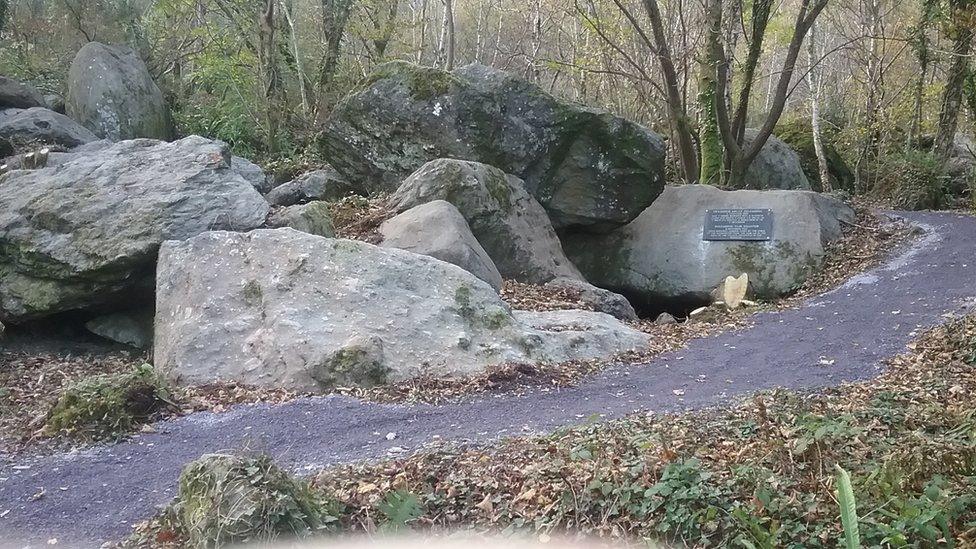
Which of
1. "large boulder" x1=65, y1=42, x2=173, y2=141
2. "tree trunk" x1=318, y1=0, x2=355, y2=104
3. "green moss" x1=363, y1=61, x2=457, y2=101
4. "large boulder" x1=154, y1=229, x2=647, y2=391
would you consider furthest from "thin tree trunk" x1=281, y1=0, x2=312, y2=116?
"large boulder" x1=154, y1=229, x2=647, y2=391

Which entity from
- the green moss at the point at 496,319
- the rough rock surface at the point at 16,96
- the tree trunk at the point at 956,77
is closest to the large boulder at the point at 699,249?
the tree trunk at the point at 956,77

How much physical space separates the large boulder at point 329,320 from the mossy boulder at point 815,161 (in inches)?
521

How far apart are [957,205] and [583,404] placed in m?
13.6

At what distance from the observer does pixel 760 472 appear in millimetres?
3801

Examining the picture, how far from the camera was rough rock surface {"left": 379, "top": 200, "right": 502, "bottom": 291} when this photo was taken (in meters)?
9.44

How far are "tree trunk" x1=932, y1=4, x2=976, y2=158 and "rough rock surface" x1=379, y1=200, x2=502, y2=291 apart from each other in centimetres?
976

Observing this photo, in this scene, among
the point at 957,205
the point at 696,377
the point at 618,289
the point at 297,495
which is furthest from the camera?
the point at 957,205

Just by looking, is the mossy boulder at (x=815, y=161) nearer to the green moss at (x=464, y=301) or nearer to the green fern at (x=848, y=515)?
the green moss at (x=464, y=301)

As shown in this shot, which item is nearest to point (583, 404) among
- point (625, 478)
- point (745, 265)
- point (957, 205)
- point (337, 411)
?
point (337, 411)

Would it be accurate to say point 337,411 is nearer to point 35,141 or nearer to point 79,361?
point 79,361

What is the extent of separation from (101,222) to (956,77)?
51.1 feet

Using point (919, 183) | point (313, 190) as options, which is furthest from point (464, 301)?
point (919, 183)

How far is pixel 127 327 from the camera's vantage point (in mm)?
9273

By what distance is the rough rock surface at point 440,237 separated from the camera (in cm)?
944
